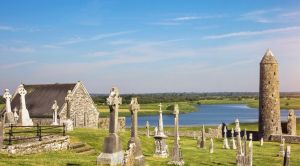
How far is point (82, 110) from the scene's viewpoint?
168 ft

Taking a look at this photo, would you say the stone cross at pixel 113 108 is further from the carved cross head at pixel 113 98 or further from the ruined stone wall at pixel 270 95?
the ruined stone wall at pixel 270 95

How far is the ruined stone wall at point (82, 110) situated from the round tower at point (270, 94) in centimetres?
2255

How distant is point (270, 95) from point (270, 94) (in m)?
0.14

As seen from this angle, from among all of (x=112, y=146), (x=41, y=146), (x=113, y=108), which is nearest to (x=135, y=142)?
(x=112, y=146)

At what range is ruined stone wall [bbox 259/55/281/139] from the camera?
58875mm

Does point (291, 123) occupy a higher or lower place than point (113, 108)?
lower

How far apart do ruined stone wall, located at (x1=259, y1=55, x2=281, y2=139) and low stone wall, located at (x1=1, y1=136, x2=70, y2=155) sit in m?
37.8

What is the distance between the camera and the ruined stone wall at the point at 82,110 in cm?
5003

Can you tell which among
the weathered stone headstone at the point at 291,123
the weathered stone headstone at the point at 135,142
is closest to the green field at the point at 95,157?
the weathered stone headstone at the point at 135,142

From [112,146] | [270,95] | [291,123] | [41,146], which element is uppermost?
[270,95]

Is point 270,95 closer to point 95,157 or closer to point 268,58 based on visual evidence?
point 268,58

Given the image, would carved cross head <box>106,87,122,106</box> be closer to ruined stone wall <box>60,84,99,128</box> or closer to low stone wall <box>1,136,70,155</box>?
low stone wall <box>1,136,70,155</box>

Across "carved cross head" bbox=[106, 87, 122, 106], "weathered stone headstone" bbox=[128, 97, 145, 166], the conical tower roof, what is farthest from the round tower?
"carved cross head" bbox=[106, 87, 122, 106]

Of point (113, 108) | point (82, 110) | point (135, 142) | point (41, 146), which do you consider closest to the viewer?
point (113, 108)
